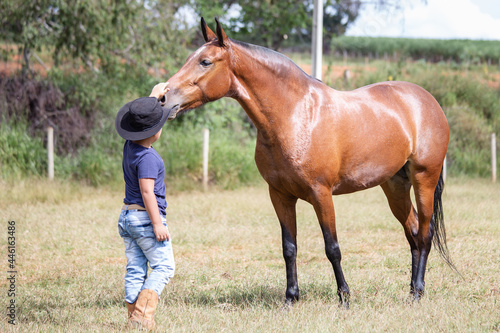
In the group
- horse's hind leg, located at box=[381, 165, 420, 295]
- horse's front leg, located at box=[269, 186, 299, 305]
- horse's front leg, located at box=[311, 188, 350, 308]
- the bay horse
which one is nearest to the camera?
the bay horse

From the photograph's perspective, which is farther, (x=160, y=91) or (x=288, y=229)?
(x=288, y=229)

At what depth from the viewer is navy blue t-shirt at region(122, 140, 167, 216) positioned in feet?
11.7

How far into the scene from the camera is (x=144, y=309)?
11.8 ft

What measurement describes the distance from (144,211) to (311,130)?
1.47 meters

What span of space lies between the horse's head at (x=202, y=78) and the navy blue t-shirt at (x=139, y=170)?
1.07 feet

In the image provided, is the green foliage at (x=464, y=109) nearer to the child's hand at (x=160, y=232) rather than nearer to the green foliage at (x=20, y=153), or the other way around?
the green foliage at (x=20, y=153)

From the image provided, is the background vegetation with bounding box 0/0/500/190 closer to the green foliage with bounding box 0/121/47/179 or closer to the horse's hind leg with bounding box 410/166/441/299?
the green foliage with bounding box 0/121/47/179

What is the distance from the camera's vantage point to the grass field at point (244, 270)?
400cm

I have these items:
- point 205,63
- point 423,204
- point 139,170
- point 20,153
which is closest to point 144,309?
point 139,170

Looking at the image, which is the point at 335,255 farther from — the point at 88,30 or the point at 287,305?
the point at 88,30

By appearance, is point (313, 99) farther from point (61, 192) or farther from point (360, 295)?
point (61, 192)

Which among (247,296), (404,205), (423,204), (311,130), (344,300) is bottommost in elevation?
(247,296)

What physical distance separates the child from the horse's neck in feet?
2.18

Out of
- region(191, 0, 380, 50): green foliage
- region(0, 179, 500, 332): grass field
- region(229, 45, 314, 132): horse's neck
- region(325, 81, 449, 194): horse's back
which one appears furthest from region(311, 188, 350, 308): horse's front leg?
region(191, 0, 380, 50): green foliage
